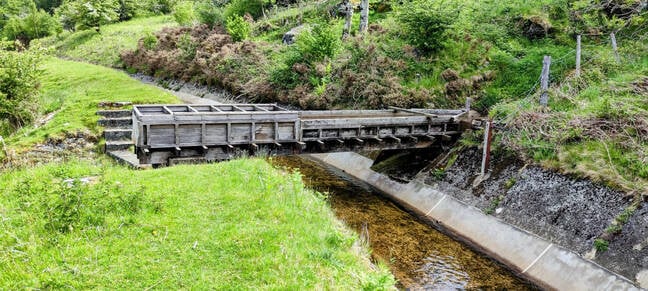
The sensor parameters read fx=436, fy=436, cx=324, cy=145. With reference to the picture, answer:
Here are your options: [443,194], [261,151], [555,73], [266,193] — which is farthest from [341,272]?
[555,73]

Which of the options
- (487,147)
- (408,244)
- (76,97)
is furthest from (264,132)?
(76,97)

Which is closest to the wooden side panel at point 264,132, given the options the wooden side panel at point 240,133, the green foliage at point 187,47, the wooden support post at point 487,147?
the wooden side panel at point 240,133

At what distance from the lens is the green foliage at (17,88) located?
1900cm

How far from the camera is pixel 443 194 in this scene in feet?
49.9

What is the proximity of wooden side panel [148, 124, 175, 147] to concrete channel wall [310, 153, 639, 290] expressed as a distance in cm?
835

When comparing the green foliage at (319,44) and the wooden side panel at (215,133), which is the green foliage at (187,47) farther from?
the wooden side panel at (215,133)

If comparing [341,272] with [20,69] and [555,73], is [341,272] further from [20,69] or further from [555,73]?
[20,69]

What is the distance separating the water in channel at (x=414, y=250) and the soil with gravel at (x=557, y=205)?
1.68 meters

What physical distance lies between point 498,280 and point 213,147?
8657 millimetres

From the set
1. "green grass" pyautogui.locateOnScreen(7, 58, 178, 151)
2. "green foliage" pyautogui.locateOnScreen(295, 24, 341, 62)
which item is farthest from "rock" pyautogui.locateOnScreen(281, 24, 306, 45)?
"green grass" pyautogui.locateOnScreen(7, 58, 178, 151)

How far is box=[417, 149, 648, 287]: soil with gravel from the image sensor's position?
396 inches

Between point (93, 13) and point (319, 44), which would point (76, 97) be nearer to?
point (319, 44)

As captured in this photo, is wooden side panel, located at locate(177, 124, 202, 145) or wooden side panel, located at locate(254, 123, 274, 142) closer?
wooden side panel, located at locate(177, 124, 202, 145)

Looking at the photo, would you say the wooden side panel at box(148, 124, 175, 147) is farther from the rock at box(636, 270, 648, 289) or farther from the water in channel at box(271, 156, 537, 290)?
the rock at box(636, 270, 648, 289)
